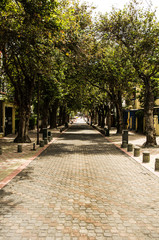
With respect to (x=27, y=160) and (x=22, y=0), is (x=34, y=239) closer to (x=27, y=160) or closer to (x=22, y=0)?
(x=27, y=160)

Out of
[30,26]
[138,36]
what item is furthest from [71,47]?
[138,36]

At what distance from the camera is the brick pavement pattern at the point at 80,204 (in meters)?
4.43

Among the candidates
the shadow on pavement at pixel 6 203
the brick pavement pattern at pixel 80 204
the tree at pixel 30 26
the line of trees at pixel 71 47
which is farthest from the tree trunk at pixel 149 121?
the shadow on pavement at pixel 6 203

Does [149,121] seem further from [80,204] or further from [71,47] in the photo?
[80,204]

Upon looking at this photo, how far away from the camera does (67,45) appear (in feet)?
40.0

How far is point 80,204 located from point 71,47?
8.75 meters

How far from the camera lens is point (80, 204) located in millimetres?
5801

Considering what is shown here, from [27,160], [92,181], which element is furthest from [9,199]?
[27,160]

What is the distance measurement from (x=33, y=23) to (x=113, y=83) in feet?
47.7

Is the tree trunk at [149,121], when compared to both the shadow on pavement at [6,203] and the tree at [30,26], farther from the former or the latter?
the shadow on pavement at [6,203]

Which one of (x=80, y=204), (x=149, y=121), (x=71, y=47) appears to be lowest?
(x=80, y=204)

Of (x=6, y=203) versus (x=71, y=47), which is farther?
(x=71, y=47)

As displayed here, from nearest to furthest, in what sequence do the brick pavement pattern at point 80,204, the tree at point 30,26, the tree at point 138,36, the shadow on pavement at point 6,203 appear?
the brick pavement pattern at point 80,204
the shadow on pavement at point 6,203
the tree at point 30,26
the tree at point 138,36

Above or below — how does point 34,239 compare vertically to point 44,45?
below
